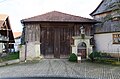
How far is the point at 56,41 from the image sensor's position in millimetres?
22375

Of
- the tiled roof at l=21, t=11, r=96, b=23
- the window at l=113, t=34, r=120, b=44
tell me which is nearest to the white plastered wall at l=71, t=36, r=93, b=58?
the tiled roof at l=21, t=11, r=96, b=23

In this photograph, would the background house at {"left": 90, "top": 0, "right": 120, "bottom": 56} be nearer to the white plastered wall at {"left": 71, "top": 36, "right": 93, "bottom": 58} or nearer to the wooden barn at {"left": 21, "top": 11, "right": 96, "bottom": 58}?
the wooden barn at {"left": 21, "top": 11, "right": 96, "bottom": 58}

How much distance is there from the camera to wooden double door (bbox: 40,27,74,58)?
2222cm

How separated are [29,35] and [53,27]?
2552 mm

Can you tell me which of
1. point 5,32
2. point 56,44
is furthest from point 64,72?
point 5,32

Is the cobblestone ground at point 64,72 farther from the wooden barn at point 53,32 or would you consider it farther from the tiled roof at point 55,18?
the tiled roof at point 55,18

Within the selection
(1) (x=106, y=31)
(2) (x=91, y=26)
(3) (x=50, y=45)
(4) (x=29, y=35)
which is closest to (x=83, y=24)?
(2) (x=91, y=26)

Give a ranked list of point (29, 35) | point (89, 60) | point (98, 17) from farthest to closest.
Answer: point (98, 17), point (29, 35), point (89, 60)

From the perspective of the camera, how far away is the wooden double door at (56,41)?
875 inches

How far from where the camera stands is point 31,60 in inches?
820

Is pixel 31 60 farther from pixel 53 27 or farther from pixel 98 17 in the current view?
pixel 98 17

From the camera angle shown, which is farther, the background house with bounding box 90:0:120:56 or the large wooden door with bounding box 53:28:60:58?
the large wooden door with bounding box 53:28:60:58

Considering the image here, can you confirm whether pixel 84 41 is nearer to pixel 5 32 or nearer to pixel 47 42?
pixel 47 42

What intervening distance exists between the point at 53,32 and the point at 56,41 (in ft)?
3.16
